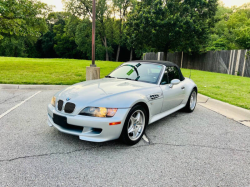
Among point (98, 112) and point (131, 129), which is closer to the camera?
point (98, 112)

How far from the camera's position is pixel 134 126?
137 inches

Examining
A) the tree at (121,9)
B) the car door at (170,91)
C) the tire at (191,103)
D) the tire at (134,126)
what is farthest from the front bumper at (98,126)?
the tree at (121,9)

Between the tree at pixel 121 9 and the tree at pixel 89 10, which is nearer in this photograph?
the tree at pixel 89 10

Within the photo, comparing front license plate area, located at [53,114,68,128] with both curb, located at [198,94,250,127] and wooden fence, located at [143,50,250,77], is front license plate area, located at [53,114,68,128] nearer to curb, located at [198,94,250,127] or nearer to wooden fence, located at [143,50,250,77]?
curb, located at [198,94,250,127]

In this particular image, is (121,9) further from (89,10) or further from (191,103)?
(191,103)

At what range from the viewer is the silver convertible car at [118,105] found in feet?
9.94

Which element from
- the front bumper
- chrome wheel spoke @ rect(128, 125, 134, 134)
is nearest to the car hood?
the front bumper

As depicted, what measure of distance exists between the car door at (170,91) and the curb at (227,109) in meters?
1.57

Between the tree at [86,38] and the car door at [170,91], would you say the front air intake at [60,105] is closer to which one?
the car door at [170,91]

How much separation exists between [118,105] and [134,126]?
1.94 ft

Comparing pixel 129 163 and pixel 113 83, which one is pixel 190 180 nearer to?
pixel 129 163

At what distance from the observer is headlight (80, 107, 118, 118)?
3025 mm

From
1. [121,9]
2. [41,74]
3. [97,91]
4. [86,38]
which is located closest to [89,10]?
[86,38]

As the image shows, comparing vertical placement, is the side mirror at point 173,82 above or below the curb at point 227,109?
above
